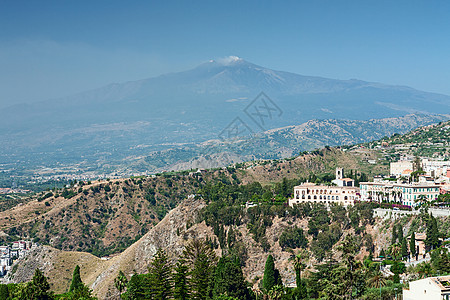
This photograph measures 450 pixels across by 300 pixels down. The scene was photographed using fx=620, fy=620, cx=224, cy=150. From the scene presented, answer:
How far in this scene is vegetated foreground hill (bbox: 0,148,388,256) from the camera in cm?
11500

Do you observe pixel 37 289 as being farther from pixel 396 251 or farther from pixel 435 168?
pixel 435 168

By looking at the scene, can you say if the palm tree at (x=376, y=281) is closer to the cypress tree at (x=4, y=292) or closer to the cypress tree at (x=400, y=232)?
the cypress tree at (x=400, y=232)

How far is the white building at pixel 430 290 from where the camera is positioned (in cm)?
3981

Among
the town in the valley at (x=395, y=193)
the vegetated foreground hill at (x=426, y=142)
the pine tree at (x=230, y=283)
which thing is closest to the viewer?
the pine tree at (x=230, y=283)

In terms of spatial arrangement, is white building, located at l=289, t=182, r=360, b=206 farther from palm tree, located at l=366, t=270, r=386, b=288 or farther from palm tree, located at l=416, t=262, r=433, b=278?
palm tree, located at l=366, t=270, r=386, b=288

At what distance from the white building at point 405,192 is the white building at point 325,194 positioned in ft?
7.80

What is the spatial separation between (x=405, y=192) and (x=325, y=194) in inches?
403

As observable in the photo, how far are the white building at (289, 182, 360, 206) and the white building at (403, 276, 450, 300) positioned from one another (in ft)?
111

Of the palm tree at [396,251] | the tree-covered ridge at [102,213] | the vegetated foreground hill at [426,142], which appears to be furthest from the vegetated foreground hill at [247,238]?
the vegetated foreground hill at [426,142]

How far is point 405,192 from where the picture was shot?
71.6 meters

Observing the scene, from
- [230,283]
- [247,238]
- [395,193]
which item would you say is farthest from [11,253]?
[395,193]

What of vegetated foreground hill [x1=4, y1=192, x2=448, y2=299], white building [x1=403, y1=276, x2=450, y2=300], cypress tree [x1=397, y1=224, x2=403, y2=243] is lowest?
vegetated foreground hill [x1=4, y1=192, x2=448, y2=299]

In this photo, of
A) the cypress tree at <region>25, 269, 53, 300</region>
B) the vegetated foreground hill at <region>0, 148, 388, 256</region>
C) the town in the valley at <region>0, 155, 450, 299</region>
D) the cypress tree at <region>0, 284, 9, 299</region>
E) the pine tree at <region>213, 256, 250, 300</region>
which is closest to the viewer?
the cypress tree at <region>25, 269, 53, 300</region>

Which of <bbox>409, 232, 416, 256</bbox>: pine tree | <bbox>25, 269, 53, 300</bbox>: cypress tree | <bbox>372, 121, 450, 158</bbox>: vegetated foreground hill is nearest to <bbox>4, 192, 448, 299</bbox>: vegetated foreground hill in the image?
<bbox>409, 232, 416, 256</bbox>: pine tree
